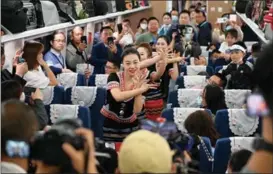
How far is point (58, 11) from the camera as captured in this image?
29.9ft

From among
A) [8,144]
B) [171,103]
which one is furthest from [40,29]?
[8,144]

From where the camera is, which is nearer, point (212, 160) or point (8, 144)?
point (8, 144)

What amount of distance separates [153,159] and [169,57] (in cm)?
512

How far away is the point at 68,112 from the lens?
4.88 meters

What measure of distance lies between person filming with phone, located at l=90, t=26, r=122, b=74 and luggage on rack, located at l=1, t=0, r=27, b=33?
189cm

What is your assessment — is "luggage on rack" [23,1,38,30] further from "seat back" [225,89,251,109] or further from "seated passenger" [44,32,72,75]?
"seat back" [225,89,251,109]

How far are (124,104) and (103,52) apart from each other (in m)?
4.32

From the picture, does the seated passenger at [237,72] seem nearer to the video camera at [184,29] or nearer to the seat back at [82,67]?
the seat back at [82,67]

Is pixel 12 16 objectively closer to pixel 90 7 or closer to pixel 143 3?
pixel 90 7

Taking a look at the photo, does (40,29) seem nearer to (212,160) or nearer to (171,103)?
(171,103)

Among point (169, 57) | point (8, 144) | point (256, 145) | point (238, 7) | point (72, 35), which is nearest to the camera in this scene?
point (256, 145)

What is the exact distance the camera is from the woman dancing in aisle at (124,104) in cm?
456

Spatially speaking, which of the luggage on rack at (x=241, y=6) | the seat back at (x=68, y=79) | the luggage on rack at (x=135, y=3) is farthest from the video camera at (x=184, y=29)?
the luggage on rack at (x=135, y=3)

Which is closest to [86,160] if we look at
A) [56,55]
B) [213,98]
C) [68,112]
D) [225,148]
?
[225,148]
